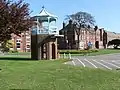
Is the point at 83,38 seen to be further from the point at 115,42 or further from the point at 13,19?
the point at 13,19

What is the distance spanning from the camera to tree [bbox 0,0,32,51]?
1797 cm

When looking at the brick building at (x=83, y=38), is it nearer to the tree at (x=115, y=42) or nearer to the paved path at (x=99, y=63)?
the tree at (x=115, y=42)

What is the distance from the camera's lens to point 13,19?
60.9 feet

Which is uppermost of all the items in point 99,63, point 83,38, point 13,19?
point 83,38

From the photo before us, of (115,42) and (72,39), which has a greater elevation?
(72,39)

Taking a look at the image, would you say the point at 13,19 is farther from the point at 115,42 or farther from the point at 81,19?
the point at 115,42

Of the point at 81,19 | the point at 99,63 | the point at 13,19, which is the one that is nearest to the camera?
the point at 13,19

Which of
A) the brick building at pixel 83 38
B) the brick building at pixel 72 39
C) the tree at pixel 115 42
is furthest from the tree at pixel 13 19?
the tree at pixel 115 42

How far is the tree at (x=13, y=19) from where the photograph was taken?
18.0 meters

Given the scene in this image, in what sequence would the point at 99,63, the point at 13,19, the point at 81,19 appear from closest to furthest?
the point at 13,19
the point at 99,63
the point at 81,19

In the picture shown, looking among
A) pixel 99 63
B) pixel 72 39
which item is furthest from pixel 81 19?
pixel 99 63

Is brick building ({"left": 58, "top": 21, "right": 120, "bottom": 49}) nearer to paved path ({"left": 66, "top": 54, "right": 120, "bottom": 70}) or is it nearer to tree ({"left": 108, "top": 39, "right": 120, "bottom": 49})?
tree ({"left": 108, "top": 39, "right": 120, "bottom": 49})

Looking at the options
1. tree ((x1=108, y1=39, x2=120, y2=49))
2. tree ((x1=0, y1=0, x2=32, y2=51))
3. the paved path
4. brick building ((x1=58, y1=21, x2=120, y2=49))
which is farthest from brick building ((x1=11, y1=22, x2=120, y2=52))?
tree ((x1=0, y1=0, x2=32, y2=51))

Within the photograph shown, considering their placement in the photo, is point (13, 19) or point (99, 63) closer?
point (13, 19)
